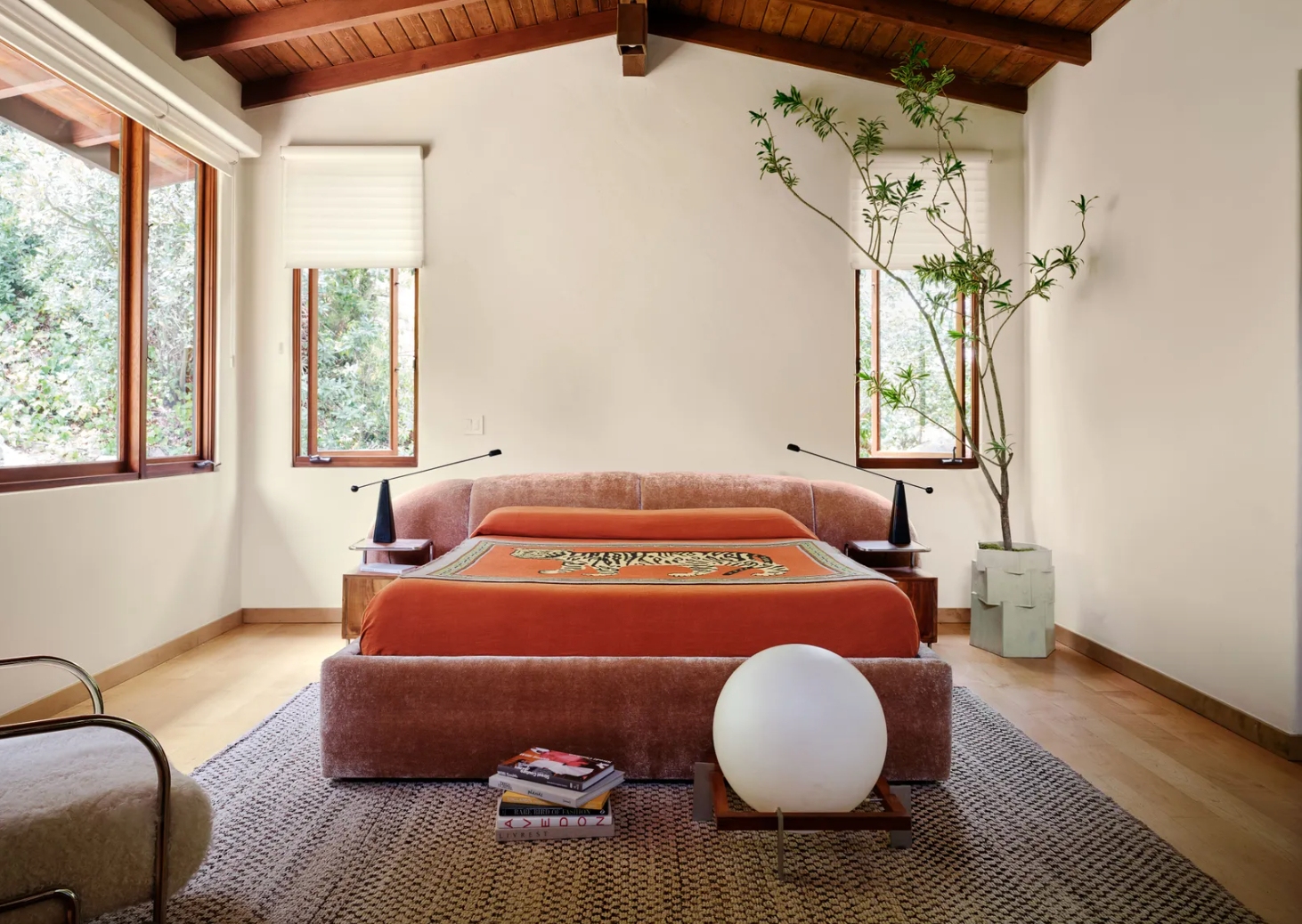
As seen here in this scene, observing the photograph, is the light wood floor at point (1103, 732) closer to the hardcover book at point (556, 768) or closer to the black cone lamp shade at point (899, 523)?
the black cone lamp shade at point (899, 523)

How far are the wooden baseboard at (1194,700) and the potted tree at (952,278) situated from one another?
0.67 ft

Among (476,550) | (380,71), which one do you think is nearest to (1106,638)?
(476,550)

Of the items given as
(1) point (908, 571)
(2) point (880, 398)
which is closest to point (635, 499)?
(1) point (908, 571)

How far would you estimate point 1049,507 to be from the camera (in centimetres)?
408

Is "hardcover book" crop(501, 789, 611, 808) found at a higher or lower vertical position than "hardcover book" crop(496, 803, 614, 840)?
higher

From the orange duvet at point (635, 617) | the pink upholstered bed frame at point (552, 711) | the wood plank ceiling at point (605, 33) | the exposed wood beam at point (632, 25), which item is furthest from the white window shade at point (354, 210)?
the pink upholstered bed frame at point (552, 711)

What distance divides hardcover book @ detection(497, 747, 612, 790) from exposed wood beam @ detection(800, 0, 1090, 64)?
3.30 meters

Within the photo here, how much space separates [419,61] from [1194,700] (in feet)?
14.2

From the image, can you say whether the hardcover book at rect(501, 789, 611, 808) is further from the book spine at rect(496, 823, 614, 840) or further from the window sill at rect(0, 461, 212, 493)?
the window sill at rect(0, 461, 212, 493)

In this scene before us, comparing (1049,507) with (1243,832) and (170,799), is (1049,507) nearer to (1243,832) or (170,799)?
(1243,832)

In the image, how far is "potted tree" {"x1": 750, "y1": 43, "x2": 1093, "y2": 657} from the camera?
3.68m

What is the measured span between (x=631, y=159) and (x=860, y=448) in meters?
1.87

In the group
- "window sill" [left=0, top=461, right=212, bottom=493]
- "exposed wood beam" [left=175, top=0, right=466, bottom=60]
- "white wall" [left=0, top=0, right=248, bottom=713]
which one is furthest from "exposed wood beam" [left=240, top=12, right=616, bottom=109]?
"window sill" [left=0, top=461, right=212, bottom=493]

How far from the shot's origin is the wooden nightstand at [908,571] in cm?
333
